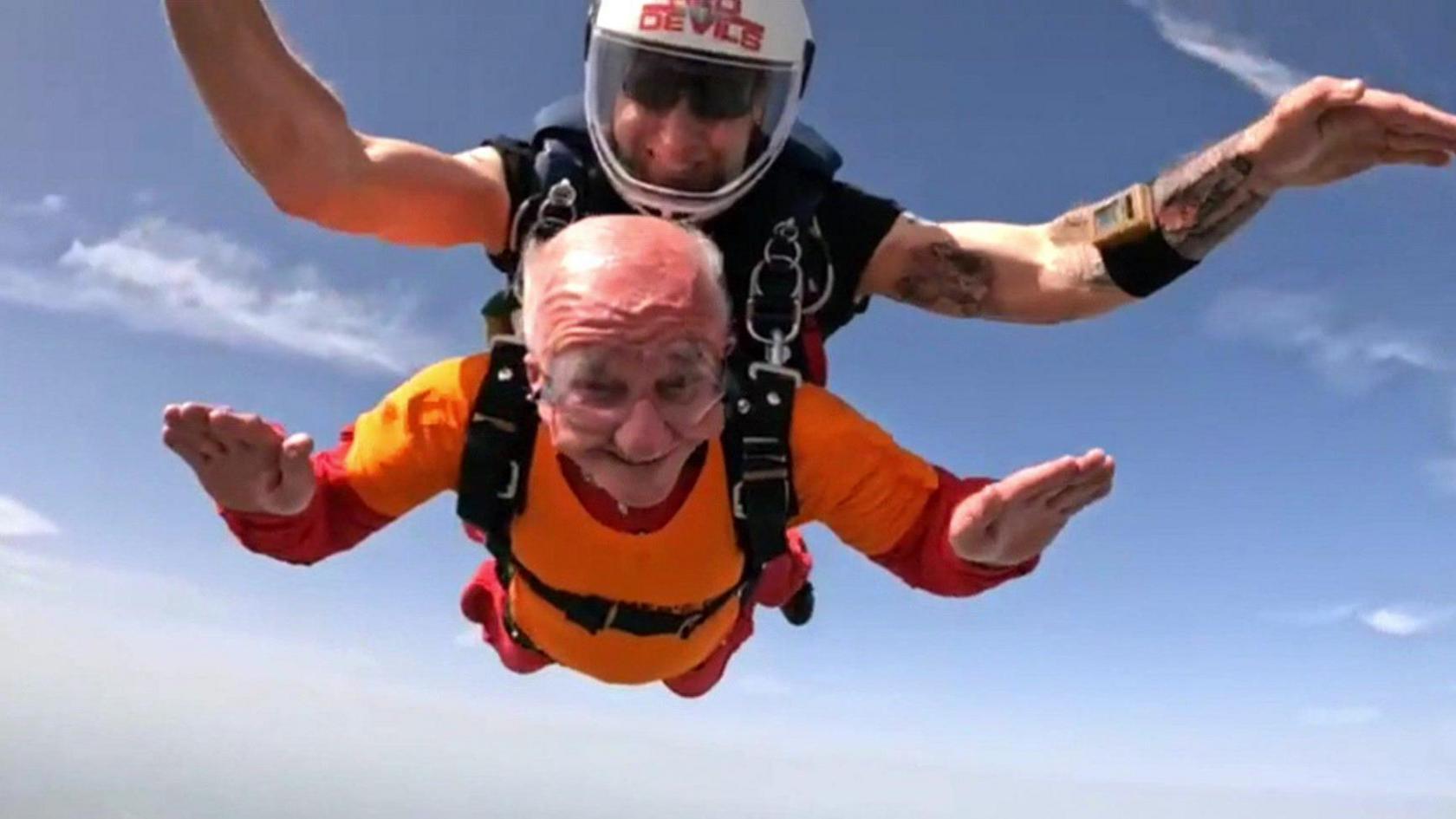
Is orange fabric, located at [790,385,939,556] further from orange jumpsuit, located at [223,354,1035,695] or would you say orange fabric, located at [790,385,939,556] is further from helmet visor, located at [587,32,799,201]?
helmet visor, located at [587,32,799,201]

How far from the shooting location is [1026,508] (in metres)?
2.51

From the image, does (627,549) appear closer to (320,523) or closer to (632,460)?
(632,460)

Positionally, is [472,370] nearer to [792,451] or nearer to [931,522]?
[792,451]

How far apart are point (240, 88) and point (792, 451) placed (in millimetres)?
1524

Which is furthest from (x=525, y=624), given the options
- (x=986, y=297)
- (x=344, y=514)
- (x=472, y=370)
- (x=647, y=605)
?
(x=986, y=297)

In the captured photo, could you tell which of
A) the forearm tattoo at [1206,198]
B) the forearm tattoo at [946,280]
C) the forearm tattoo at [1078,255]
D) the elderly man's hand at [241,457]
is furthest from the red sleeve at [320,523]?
the forearm tattoo at [1206,198]

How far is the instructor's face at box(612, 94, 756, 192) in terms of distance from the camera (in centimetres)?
297

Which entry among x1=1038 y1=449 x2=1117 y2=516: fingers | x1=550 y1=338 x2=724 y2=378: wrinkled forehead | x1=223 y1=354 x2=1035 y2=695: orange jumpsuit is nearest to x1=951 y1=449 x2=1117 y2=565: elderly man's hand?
x1=1038 y1=449 x2=1117 y2=516: fingers

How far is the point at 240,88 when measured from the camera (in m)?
2.44

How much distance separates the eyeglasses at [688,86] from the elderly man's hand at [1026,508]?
4.08 ft

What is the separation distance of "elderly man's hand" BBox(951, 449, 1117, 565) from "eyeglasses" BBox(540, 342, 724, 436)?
2.29ft

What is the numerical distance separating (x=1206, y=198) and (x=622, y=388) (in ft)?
5.91

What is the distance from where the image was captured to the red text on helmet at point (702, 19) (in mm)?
3051

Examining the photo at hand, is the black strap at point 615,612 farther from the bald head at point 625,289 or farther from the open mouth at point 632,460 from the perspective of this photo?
the bald head at point 625,289
